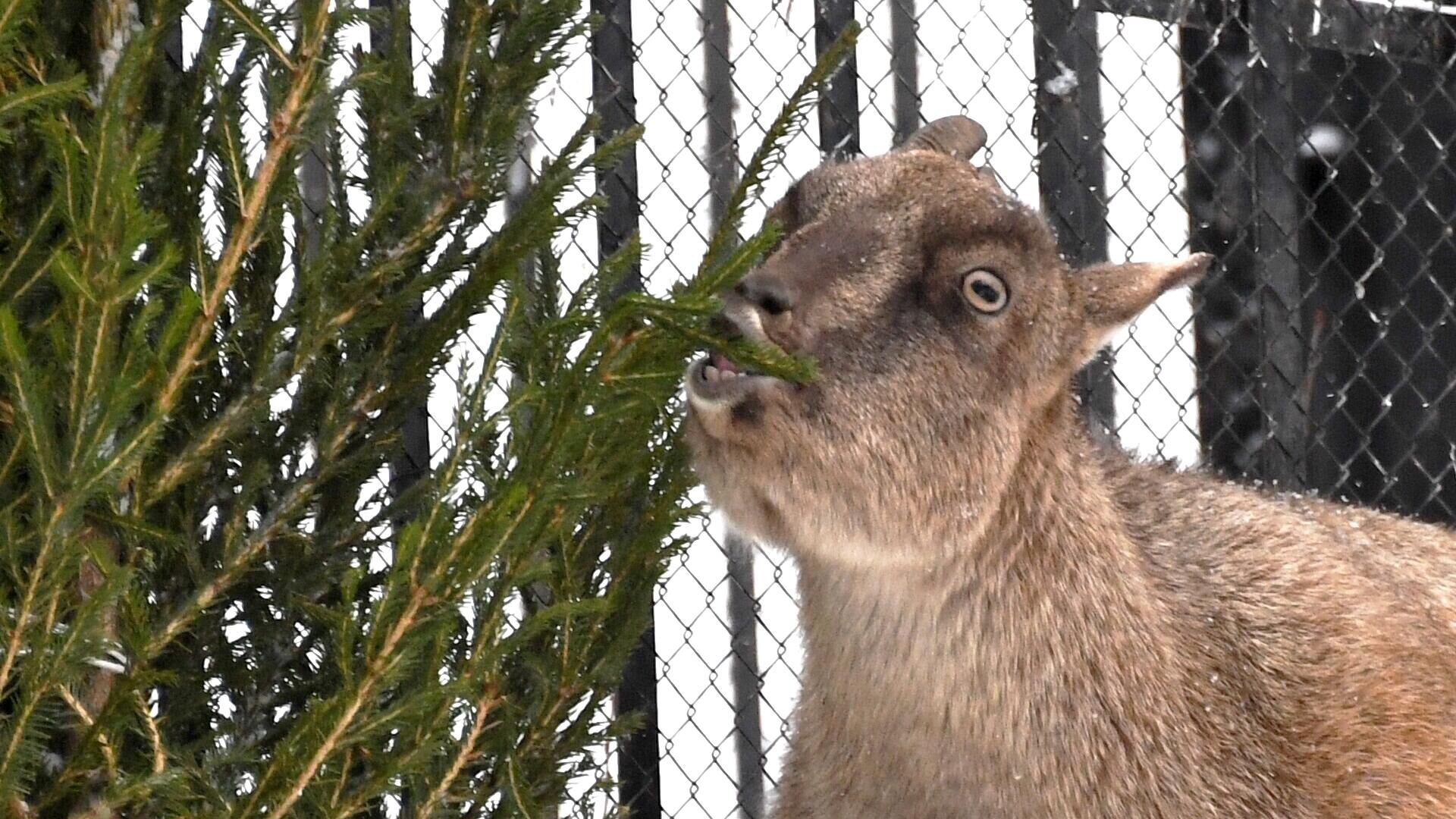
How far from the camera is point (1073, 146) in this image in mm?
6203

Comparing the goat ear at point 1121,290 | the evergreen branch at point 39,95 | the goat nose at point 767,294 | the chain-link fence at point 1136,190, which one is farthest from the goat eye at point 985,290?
the chain-link fence at point 1136,190

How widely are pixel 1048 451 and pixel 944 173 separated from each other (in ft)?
1.78

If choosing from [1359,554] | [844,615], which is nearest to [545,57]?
[844,615]

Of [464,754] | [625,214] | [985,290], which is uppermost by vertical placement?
[625,214]

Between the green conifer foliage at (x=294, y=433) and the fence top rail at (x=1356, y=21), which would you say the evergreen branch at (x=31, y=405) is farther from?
the fence top rail at (x=1356, y=21)

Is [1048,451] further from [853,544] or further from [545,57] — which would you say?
[545,57]

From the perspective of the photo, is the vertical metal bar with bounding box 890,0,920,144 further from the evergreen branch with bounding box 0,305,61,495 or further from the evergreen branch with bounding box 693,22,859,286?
the evergreen branch with bounding box 0,305,61,495

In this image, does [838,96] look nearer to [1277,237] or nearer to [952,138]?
[1277,237]

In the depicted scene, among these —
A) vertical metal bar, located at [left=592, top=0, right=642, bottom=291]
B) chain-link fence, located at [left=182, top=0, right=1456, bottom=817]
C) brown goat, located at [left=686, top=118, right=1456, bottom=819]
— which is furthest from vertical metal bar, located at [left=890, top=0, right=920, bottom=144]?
brown goat, located at [left=686, top=118, right=1456, bottom=819]

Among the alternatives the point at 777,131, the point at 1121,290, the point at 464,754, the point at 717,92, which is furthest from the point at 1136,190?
the point at 464,754

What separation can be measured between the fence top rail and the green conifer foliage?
4.16 metres

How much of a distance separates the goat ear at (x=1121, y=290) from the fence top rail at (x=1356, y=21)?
11.4 feet

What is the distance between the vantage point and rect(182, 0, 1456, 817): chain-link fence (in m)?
5.88

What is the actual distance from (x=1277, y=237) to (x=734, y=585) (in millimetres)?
2521
